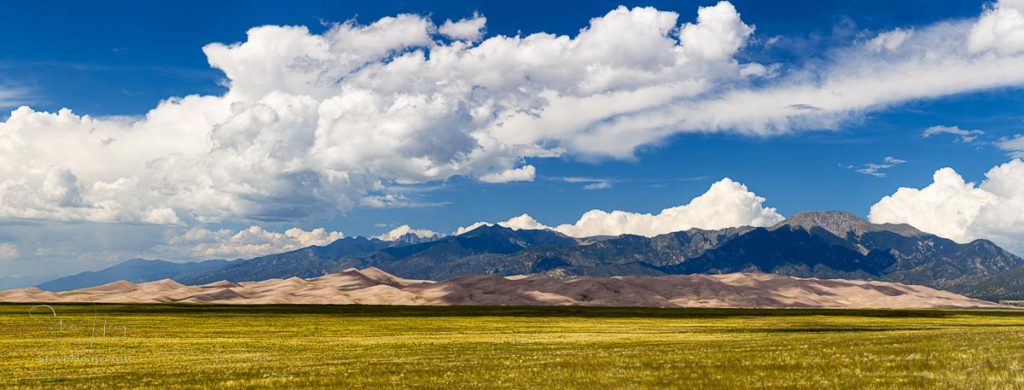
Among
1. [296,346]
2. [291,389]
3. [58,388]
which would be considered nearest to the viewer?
[291,389]

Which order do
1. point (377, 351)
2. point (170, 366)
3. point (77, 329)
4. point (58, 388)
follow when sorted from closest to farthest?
point (58, 388) < point (170, 366) < point (377, 351) < point (77, 329)

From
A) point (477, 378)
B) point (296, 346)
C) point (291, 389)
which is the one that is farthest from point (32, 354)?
point (477, 378)

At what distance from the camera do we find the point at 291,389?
3222 centimetres

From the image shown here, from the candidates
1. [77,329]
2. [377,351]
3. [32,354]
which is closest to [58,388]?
[377,351]

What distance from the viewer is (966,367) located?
3325cm

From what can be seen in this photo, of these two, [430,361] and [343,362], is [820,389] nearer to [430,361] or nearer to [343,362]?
[430,361]

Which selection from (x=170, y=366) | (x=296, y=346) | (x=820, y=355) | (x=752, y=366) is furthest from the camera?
(x=296, y=346)

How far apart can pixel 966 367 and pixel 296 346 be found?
53639 millimetres

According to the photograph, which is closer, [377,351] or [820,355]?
[820,355]

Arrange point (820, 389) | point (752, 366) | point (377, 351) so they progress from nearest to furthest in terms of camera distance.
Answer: point (820, 389)
point (752, 366)
point (377, 351)

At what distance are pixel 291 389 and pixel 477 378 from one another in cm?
869

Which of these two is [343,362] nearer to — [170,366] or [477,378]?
[170,366]

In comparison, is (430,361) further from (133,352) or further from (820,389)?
(133,352)

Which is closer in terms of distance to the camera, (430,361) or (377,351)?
(430,361)
